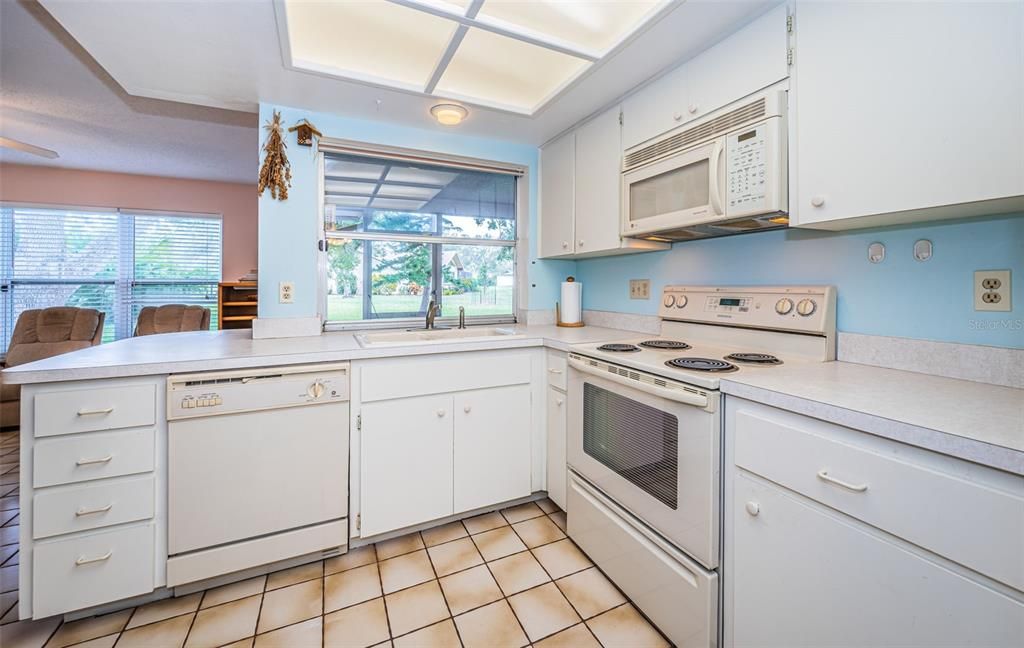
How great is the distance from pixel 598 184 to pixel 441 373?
4.32 feet

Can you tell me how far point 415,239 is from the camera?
2680 millimetres

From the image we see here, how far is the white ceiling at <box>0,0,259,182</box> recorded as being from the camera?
6.83 ft

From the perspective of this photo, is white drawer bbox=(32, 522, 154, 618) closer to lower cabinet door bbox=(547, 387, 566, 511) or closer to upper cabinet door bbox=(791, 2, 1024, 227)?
lower cabinet door bbox=(547, 387, 566, 511)

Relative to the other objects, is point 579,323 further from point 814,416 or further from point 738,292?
point 814,416

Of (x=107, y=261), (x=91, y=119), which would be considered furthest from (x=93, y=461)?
(x=107, y=261)

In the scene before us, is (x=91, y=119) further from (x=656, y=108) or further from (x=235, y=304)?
(x=656, y=108)

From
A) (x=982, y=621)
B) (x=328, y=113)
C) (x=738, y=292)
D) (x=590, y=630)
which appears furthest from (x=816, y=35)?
(x=328, y=113)

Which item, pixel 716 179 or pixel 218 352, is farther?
pixel 218 352

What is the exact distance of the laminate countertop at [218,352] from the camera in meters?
1.42

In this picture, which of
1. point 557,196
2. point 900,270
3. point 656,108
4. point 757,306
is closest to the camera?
point 900,270

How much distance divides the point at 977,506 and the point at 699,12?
5.24 feet

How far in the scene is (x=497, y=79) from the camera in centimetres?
213

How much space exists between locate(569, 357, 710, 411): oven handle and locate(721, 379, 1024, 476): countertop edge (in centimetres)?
14

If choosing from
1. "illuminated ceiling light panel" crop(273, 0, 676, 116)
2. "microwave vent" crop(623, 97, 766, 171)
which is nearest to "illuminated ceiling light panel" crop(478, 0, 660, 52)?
"illuminated ceiling light panel" crop(273, 0, 676, 116)
